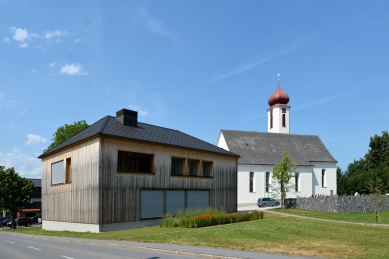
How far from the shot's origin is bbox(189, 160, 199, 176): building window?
1227 inches

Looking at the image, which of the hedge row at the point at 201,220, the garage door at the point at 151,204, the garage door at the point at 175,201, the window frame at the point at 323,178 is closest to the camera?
the hedge row at the point at 201,220

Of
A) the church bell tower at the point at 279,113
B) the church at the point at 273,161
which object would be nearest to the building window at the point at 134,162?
the church at the point at 273,161

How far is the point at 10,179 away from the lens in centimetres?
4300

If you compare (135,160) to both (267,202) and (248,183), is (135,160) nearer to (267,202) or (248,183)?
(267,202)

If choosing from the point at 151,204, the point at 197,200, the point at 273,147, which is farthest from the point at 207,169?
the point at 273,147

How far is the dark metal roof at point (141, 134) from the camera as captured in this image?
85.7 feet

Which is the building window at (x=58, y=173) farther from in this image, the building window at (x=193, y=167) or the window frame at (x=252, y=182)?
the window frame at (x=252, y=182)

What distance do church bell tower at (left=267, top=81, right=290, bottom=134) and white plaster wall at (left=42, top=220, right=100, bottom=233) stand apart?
1904 inches

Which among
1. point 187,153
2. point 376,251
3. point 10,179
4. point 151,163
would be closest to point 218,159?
point 187,153

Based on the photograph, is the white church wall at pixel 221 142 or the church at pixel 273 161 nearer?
the church at pixel 273 161

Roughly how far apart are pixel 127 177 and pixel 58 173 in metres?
7.60

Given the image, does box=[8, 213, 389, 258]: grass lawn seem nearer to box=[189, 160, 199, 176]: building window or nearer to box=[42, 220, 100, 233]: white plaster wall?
box=[42, 220, 100, 233]: white plaster wall

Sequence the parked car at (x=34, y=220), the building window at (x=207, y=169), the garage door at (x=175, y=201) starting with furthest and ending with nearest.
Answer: the parked car at (x=34, y=220)
the building window at (x=207, y=169)
the garage door at (x=175, y=201)

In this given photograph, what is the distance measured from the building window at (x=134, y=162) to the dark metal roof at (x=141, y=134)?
138 cm
